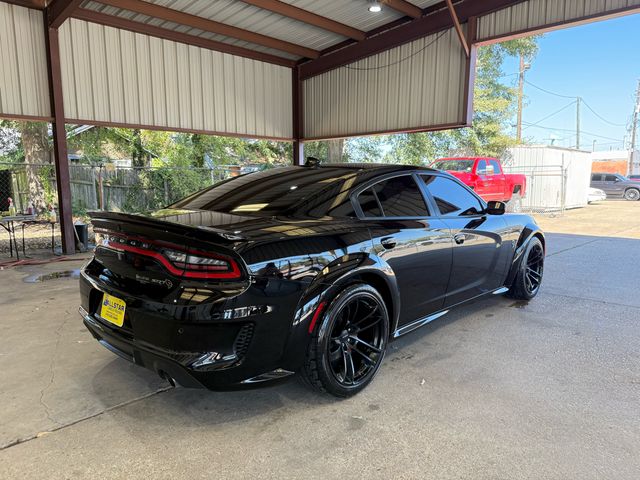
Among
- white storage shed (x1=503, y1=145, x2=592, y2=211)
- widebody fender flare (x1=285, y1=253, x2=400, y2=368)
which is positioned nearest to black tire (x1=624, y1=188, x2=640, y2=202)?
white storage shed (x1=503, y1=145, x2=592, y2=211)

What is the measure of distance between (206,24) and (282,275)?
25.9 feet

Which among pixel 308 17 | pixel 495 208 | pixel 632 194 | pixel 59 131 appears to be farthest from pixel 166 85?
pixel 632 194

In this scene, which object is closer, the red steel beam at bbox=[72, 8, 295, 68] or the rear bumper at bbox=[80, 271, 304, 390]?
the rear bumper at bbox=[80, 271, 304, 390]

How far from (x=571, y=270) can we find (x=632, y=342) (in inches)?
117

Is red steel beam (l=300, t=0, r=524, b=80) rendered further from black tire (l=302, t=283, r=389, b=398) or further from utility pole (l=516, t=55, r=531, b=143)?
utility pole (l=516, t=55, r=531, b=143)

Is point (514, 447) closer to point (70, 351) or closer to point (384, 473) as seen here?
point (384, 473)

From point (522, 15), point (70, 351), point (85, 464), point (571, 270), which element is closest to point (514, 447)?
point (85, 464)

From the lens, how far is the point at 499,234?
13.1 feet

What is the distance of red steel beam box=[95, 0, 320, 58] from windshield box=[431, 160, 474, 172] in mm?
5033

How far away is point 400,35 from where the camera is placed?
8.94m

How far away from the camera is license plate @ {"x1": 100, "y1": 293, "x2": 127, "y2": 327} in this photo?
7.74ft

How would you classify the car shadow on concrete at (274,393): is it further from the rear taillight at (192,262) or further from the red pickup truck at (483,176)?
the red pickup truck at (483,176)

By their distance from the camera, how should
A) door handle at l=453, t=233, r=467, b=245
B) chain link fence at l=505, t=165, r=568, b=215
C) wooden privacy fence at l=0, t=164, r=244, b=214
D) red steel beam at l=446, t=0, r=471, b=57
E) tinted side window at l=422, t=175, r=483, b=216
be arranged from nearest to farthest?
door handle at l=453, t=233, r=467, b=245 < tinted side window at l=422, t=175, r=483, b=216 < red steel beam at l=446, t=0, r=471, b=57 < wooden privacy fence at l=0, t=164, r=244, b=214 < chain link fence at l=505, t=165, r=568, b=215

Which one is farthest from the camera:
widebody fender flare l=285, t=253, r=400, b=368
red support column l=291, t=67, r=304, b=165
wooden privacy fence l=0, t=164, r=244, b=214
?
wooden privacy fence l=0, t=164, r=244, b=214
